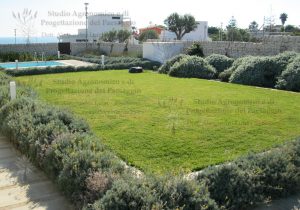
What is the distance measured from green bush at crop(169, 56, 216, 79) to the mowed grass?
2547 mm

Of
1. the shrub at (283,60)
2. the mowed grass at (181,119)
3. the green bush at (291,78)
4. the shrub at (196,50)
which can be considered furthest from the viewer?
the shrub at (196,50)

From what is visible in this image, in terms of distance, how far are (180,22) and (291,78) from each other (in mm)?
41021

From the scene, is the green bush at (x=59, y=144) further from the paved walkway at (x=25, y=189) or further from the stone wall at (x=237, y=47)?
the stone wall at (x=237, y=47)

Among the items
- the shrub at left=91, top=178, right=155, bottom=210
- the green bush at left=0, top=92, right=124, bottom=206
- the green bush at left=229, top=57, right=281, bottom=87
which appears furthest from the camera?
the green bush at left=229, top=57, right=281, bottom=87

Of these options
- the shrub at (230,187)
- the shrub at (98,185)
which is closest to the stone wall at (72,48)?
the shrub at (230,187)

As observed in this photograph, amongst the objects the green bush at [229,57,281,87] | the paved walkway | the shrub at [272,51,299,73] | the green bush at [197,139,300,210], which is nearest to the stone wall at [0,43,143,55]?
the green bush at [229,57,281,87]

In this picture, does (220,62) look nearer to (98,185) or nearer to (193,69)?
(193,69)

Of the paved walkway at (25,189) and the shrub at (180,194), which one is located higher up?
the shrub at (180,194)

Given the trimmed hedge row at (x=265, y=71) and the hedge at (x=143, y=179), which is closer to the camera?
the hedge at (x=143, y=179)

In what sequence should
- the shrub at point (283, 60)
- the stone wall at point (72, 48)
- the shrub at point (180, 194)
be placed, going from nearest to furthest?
the shrub at point (180, 194) → the shrub at point (283, 60) → the stone wall at point (72, 48)

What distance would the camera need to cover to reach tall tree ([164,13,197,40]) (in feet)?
171

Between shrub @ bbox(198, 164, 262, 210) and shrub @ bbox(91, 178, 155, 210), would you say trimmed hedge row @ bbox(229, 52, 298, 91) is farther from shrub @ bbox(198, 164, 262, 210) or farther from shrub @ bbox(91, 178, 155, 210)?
shrub @ bbox(91, 178, 155, 210)

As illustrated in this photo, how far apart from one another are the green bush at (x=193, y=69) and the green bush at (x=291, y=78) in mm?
4052

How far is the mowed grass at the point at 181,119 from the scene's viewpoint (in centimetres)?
607
